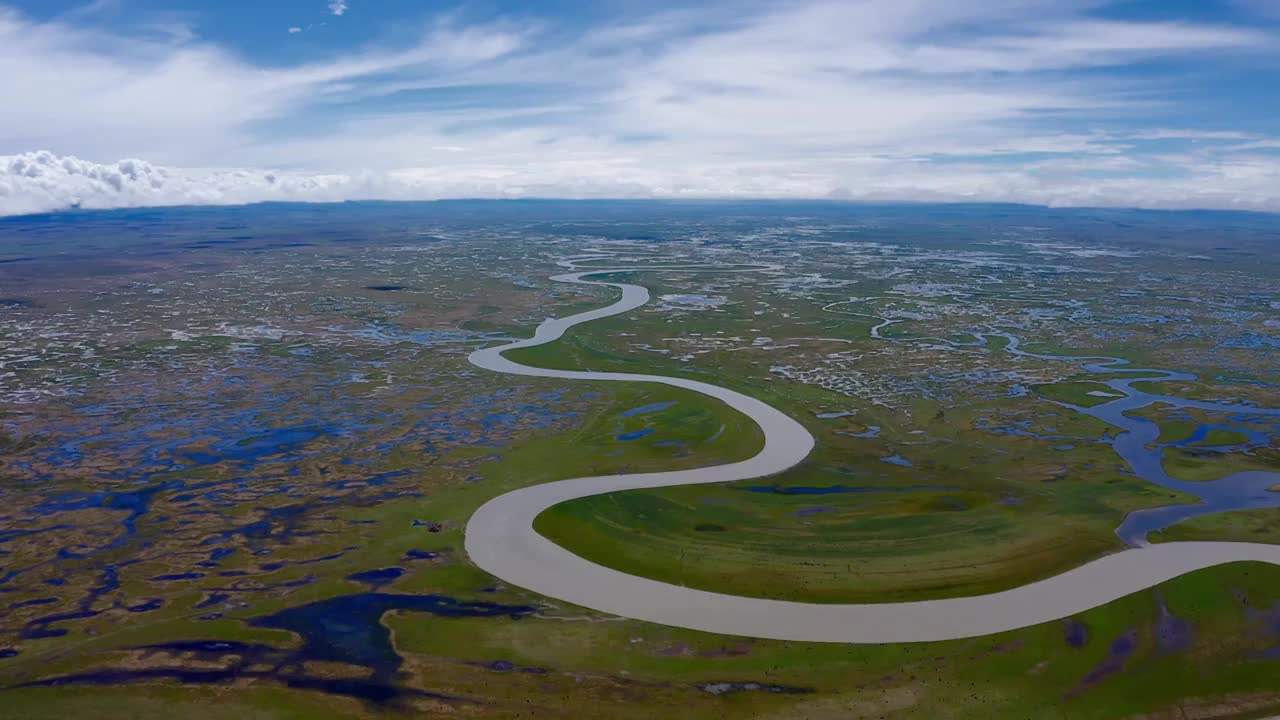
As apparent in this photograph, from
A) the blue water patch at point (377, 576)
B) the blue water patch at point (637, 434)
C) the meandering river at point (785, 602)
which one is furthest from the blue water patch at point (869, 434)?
the blue water patch at point (377, 576)

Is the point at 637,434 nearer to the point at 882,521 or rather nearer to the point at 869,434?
the point at 869,434

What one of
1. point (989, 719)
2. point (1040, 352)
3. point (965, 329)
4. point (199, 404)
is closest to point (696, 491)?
point (989, 719)

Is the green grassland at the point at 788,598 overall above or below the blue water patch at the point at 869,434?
below

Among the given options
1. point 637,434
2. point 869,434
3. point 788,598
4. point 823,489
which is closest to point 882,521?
point 823,489

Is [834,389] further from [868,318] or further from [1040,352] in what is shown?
[868,318]

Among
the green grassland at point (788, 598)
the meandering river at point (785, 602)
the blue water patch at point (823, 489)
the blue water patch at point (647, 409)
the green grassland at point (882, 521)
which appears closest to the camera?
the green grassland at point (788, 598)

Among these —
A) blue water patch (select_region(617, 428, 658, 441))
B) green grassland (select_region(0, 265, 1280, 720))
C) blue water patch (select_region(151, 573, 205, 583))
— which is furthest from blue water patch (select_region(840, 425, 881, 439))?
blue water patch (select_region(151, 573, 205, 583))

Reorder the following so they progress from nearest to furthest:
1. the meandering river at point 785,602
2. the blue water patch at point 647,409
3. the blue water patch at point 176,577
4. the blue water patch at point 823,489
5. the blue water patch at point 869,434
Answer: the meandering river at point 785,602 → the blue water patch at point 176,577 → the blue water patch at point 823,489 → the blue water patch at point 869,434 → the blue water patch at point 647,409

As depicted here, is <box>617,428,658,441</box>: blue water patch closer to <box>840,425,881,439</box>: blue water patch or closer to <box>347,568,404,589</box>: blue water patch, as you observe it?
<box>840,425,881,439</box>: blue water patch

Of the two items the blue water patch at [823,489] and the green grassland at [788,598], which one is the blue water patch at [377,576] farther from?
the blue water patch at [823,489]
